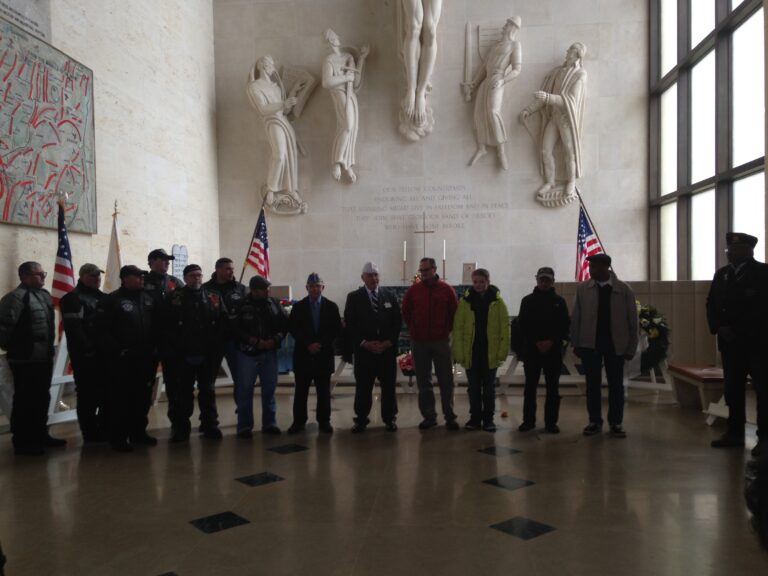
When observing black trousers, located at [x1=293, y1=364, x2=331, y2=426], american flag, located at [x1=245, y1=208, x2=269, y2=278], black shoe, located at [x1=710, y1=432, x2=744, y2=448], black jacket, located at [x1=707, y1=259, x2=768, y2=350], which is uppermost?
american flag, located at [x1=245, y1=208, x2=269, y2=278]

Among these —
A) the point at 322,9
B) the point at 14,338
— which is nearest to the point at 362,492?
the point at 14,338

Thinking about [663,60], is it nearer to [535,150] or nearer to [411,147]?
[535,150]

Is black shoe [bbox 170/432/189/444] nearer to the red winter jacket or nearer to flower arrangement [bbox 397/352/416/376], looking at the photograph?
the red winter jacket

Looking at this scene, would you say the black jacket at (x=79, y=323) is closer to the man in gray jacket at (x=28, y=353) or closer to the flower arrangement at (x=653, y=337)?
the man in gray jacket at (x=28, y=353)

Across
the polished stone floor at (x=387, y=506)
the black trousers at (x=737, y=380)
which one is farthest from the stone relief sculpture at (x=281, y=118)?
the black trousers at (x=737, y=380)

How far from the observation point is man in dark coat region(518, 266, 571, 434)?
218 inches

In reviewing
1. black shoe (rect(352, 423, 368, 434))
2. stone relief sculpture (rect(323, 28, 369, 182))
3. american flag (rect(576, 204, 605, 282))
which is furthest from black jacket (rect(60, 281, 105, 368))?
american flag (rect(576, 204, 605, 282))

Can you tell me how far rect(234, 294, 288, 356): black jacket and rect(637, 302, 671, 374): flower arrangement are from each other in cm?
392

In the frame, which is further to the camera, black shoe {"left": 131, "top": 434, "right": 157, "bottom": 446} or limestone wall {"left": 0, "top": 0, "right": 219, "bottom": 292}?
limestone wall {"left": 0, "top": 0, "right": 219, "bottom": 292}

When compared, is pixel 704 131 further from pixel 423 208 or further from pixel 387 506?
pixel 387 506

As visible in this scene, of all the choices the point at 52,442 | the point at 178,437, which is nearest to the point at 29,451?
the point at 52,442

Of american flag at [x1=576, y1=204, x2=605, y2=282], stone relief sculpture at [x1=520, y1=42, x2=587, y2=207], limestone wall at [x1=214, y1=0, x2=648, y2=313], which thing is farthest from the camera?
limestone wall at [x1=214, y1=0, x2=648, y2=313]

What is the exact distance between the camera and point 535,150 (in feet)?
34.4

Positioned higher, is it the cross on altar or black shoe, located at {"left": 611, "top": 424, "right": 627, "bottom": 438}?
the cross on altar
